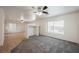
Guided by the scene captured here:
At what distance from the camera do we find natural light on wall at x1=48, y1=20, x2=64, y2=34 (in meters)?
2.03

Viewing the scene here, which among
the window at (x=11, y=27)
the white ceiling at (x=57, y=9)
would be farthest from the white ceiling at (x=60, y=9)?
the window at (x=11, y=27)

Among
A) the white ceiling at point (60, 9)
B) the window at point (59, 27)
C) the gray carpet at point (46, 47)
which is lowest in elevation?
the gray carpet at point (46, 47)

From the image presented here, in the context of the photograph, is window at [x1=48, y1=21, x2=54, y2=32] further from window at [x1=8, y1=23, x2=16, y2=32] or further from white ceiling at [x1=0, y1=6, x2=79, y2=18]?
window at [x1=8, y1=23, x2=16, y2=32]

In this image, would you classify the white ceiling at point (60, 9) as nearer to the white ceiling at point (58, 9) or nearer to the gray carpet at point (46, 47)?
the white ceiling at point (58, 9)

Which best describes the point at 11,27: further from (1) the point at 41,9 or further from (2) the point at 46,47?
(2) the point at 46,47

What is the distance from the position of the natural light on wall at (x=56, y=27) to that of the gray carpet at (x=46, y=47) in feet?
0.62

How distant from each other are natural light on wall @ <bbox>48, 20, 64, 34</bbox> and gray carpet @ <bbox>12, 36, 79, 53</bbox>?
0.62ft

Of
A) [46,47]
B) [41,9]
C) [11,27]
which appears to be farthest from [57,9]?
[11,27]

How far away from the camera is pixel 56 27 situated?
6.87ft

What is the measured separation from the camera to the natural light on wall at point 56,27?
2.03 meters

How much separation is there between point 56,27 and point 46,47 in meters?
0.48
